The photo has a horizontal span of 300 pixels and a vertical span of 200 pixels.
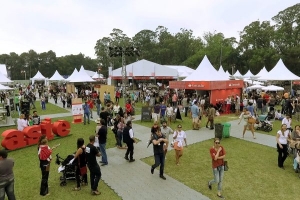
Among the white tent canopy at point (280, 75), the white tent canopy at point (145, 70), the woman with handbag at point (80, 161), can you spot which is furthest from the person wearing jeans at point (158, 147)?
the white tent canopy at point (145, 70)

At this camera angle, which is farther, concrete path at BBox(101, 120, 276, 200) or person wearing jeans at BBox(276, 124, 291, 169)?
person wearing jeans at BBox(276, 124, 291, 169)

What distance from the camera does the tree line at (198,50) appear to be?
50.6 m

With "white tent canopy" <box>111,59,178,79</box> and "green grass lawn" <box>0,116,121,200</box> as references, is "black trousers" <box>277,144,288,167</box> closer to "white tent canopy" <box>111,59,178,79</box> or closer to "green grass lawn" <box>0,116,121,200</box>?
"green grass lawn" <box>0,116,121,200</box>

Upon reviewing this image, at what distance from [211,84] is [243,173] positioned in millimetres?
11766

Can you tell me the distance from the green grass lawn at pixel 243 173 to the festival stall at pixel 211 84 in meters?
9.05

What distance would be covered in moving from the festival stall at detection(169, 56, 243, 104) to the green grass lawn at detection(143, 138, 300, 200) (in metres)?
9.05

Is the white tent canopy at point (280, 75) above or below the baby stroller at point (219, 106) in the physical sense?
above

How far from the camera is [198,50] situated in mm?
63719

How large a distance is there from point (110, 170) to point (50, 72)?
81919mm

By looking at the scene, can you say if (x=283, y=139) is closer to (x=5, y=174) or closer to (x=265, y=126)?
(x=265, y=126)

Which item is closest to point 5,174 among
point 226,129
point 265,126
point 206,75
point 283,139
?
point 283,139

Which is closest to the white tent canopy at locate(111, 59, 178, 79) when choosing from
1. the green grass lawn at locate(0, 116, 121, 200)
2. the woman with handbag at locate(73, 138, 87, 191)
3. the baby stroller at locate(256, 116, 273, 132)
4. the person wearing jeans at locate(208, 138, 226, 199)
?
the baby stroller at locate(256, 116, 273, 132)

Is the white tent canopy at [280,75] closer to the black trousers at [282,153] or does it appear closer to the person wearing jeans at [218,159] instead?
the black trousers at [282,153]

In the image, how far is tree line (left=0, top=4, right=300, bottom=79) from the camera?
50.6 metres
